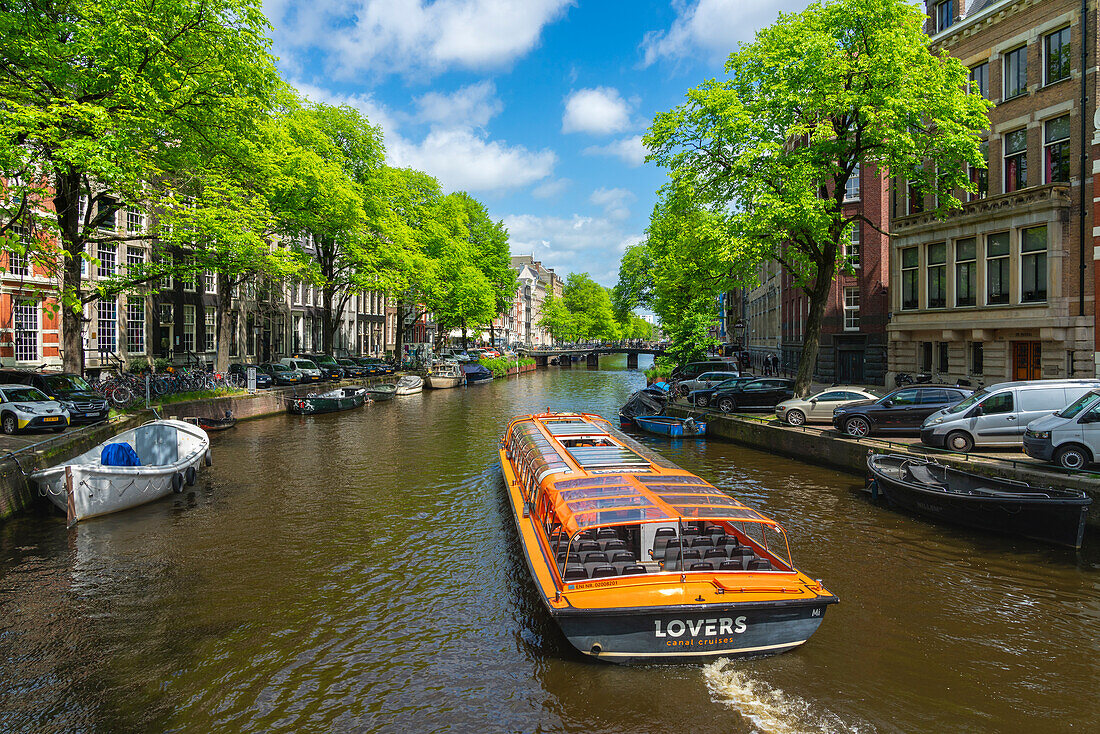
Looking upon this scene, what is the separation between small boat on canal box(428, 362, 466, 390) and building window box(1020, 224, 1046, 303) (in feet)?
127

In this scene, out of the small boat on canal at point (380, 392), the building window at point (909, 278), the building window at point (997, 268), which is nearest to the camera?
the building window at point (997, 268)

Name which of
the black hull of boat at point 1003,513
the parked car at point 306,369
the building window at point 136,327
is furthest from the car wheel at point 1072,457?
the building window at point 136,327

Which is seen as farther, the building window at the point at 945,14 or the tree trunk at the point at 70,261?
the building window at the point at 945,14

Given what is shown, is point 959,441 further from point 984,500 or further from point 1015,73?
point 1015,73

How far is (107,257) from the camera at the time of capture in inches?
1383

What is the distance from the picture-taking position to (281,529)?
14258 millimetres

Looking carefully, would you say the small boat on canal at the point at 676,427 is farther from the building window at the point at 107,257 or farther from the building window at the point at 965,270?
the building window at the point at 107,257

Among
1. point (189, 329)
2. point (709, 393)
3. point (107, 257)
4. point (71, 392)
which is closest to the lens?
point (71, 392)

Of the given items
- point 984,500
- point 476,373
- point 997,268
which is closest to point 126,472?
point 984,500

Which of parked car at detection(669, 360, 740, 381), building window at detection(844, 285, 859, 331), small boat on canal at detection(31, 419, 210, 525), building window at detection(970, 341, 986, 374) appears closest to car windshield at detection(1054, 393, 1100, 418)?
building window at detection(970, 341, 986, 374)

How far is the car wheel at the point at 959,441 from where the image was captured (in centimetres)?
1683

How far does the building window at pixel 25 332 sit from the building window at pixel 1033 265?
43.0 metres

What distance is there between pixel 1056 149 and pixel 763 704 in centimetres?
2602

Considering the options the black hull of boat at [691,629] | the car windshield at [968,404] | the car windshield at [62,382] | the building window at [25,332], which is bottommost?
the black hull of boat at [691,629]
